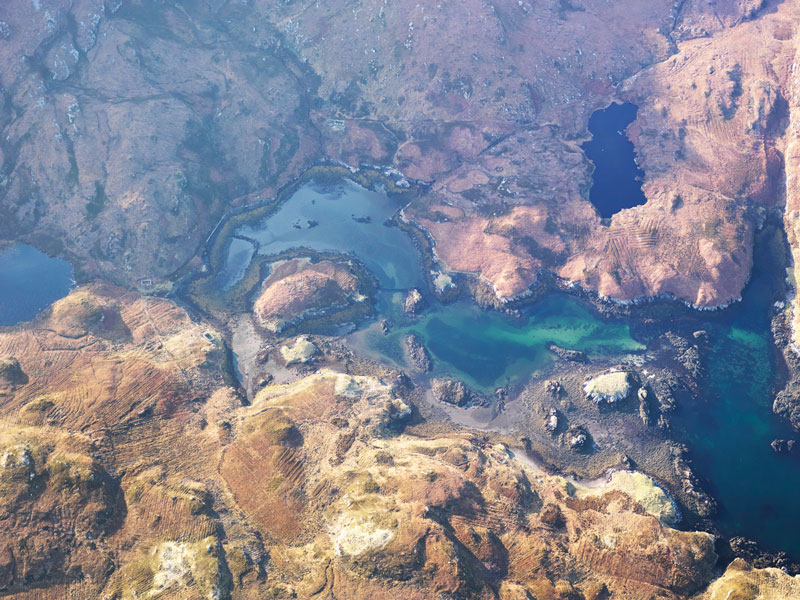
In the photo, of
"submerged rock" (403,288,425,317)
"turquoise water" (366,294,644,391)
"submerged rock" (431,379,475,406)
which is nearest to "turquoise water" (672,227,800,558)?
"turquoise water" (366,294,644,391)

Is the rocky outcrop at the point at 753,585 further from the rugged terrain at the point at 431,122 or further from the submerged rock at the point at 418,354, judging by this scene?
the submerged rock at the point at 418,354

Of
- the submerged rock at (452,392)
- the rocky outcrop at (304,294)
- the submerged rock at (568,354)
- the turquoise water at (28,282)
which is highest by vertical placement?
the turquoise water at (28,282)

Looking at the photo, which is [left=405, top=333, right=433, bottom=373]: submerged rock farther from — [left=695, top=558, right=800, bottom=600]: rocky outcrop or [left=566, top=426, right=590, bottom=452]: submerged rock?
[left=695, top=558, right=800, bottom=600]: rocky outcrop

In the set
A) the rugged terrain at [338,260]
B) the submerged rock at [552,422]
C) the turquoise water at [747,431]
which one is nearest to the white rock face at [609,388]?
the rugged terrain at [338,260]

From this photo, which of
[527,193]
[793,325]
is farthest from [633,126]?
[793,325]

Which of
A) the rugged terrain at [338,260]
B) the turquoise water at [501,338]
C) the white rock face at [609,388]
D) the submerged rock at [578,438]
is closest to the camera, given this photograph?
the rugged terrain at [338,260]

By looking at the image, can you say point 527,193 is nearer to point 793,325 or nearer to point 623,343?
point 623,343

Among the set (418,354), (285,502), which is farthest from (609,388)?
(285,502)
